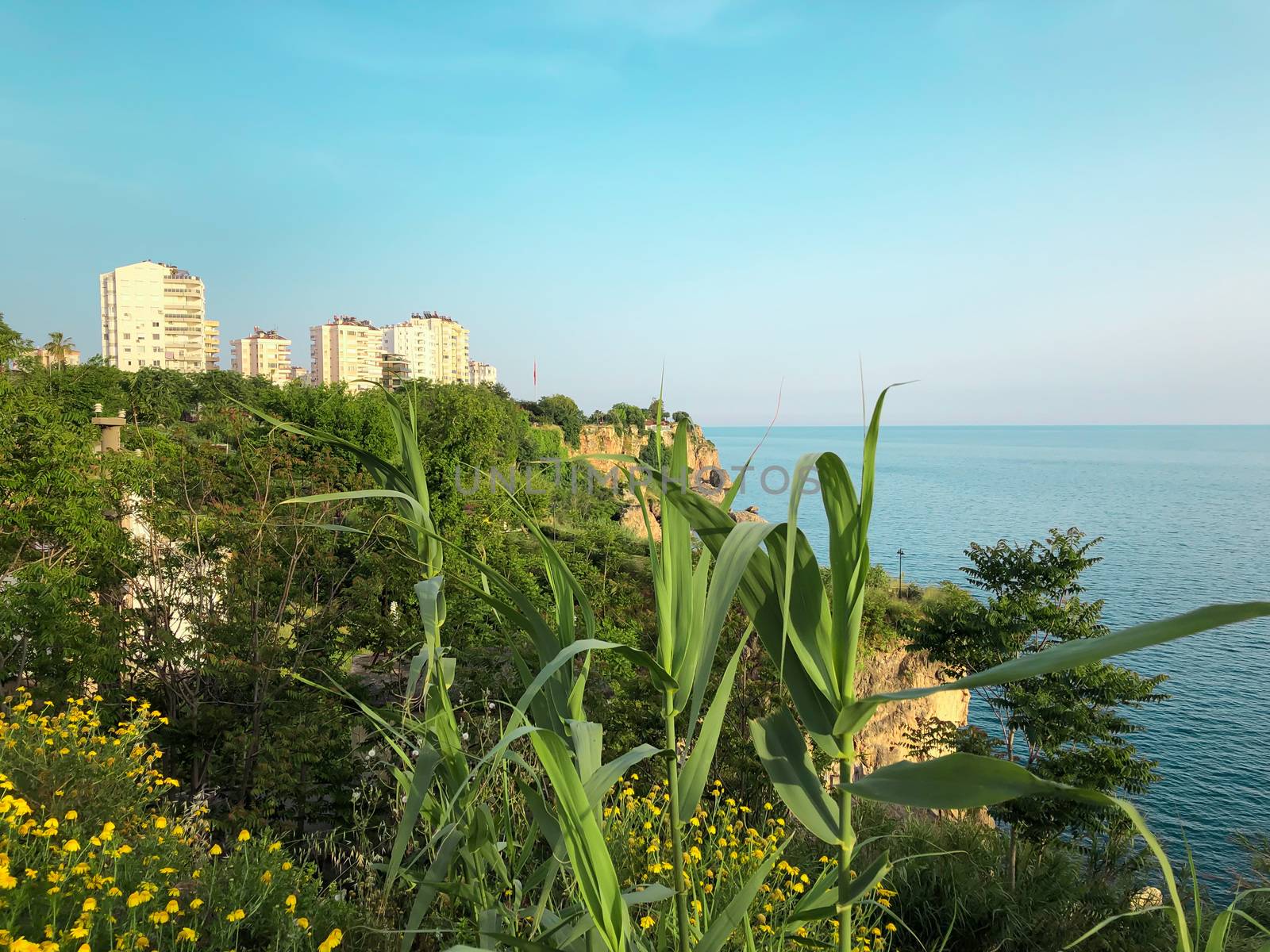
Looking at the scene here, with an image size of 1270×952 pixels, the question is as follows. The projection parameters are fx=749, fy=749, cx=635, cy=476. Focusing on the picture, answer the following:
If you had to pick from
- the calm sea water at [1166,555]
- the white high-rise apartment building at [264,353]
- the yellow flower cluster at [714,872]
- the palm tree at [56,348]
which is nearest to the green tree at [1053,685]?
the calm sea water at [1166,555]

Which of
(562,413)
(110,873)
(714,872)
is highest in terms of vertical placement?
(562,413)

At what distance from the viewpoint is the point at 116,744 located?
4.22 metres

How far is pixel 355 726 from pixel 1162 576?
136ft

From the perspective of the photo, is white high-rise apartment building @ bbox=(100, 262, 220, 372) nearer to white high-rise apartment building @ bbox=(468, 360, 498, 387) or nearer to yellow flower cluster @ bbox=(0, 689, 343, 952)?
white high-rise apartment building @ bbox=(468, 360, 498, 387)

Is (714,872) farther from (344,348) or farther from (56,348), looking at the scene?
(344,348)

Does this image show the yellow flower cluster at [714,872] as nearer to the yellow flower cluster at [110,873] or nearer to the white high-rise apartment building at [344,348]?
the yellow flower cluster at [110,873]

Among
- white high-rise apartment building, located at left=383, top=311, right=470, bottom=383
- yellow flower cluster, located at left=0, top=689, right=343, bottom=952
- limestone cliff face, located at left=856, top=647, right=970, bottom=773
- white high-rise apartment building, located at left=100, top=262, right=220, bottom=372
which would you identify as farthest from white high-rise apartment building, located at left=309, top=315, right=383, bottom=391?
yellow flower cluster, located at left=0, top=689, right=343, bottom=952

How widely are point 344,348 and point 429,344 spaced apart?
12235 millimetres

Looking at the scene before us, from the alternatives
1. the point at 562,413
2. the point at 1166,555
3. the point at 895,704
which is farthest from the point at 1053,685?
the point at 562,413

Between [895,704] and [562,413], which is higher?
[562,413]

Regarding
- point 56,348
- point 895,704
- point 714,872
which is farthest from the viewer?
point 56,348

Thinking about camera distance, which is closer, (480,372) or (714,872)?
(714,872)

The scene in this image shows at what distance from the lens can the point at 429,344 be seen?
98.2 m

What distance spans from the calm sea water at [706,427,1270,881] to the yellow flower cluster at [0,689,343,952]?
2131mm
